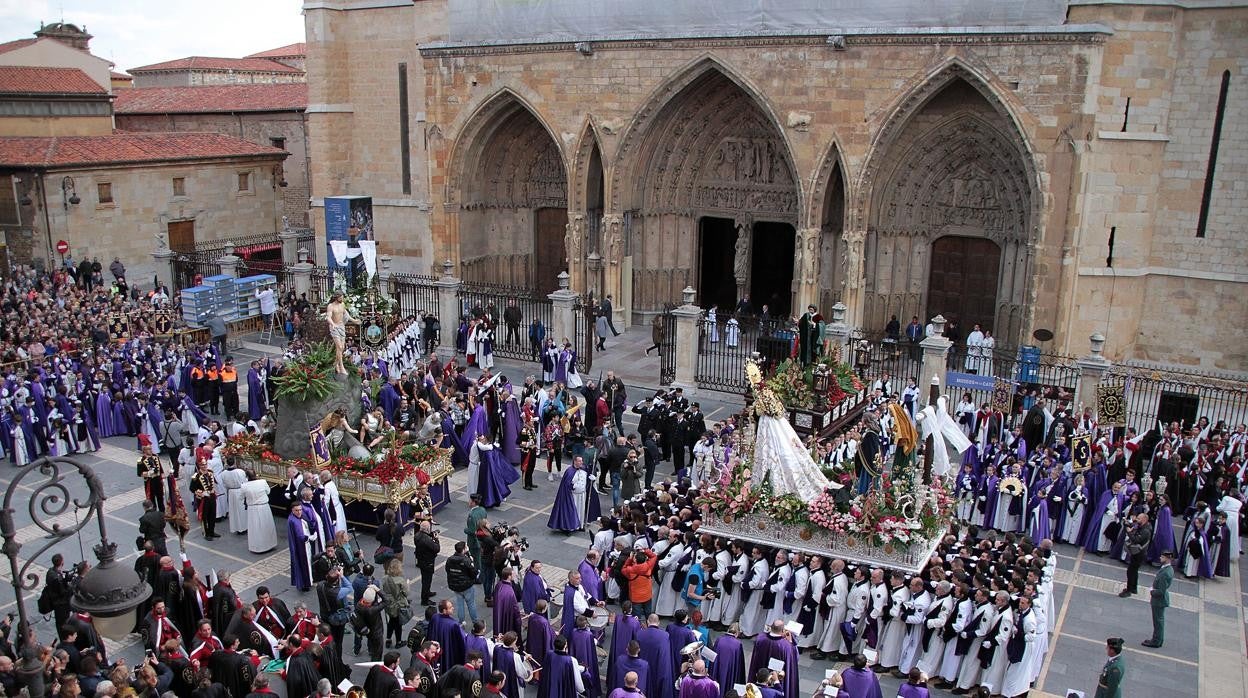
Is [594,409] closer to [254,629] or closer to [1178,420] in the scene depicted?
[254,629]

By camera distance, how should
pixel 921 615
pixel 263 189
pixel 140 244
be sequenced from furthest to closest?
pixel 263 189, pixel 140 244, pixel 921 615

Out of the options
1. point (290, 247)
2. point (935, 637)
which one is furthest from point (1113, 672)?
point (290, 247)

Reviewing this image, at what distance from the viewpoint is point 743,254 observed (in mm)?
29172

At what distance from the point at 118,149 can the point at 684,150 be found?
20.6 m

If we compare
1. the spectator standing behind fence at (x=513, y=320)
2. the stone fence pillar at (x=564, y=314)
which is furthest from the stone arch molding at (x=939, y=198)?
the spectator standing behind fence at (x=513, y=320)

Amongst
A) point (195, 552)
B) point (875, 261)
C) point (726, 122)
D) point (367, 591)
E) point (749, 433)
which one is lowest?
point (195, 552)

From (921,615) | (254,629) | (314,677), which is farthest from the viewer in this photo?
(921,615)

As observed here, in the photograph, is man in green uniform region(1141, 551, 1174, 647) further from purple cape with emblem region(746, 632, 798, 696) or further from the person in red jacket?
the person in red jacket

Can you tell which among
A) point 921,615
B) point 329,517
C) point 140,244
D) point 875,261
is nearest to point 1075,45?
point 875,261

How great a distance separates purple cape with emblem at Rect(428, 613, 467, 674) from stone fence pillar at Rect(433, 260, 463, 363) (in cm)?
1580

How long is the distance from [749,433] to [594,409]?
202 inches

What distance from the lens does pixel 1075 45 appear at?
72.7 ft

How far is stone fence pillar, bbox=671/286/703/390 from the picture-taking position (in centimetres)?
2258

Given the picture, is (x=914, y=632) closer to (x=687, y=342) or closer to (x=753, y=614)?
(x=753, y=614)
